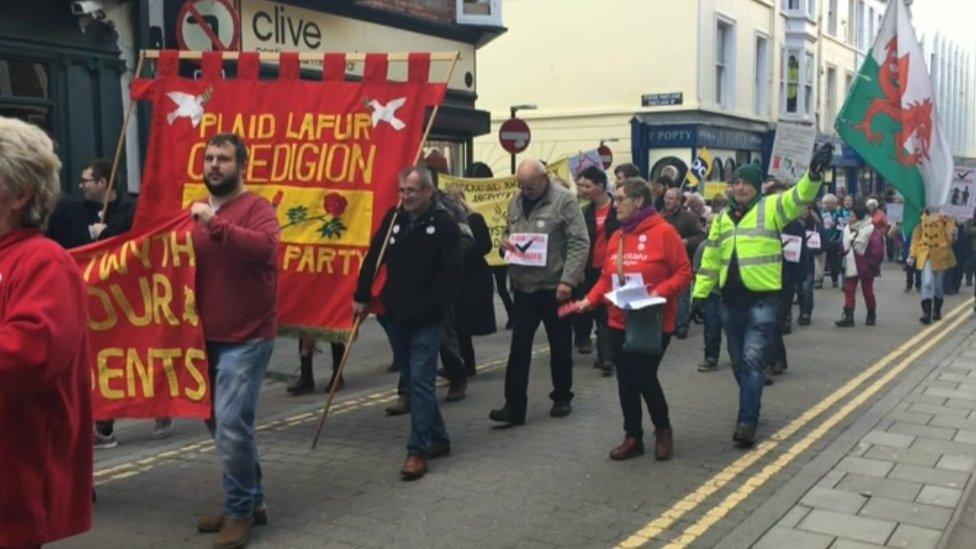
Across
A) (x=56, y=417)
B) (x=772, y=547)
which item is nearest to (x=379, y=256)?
(x=772, y=547)

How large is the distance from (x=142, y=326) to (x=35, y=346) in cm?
280

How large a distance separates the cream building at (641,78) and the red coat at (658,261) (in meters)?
22.2

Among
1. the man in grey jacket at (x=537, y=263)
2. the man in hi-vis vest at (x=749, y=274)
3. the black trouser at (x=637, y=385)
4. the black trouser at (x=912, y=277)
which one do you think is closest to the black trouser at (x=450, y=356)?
the man in grey jacket at (x=537, y=263)

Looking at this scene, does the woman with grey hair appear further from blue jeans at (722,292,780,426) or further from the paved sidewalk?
blue jeans at (722,292,780,426)

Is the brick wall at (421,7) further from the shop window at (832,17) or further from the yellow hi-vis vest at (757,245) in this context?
the shop window at (832,17)

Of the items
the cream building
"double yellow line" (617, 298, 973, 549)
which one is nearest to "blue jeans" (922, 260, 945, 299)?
"double yellow line" (617, 298, 973, 549)

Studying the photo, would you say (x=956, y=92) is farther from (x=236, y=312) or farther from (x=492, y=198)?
(x=236, y=312)

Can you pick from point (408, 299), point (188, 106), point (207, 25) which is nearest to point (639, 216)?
point (408, 299)

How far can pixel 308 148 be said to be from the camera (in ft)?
22.0

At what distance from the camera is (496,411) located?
7633 mm

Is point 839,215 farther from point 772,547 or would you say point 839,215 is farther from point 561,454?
point 772,547

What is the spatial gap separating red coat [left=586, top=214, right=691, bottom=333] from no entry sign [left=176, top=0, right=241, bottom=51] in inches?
278

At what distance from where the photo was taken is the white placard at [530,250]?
7.56 meters

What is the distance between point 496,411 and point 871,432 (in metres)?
2.64
